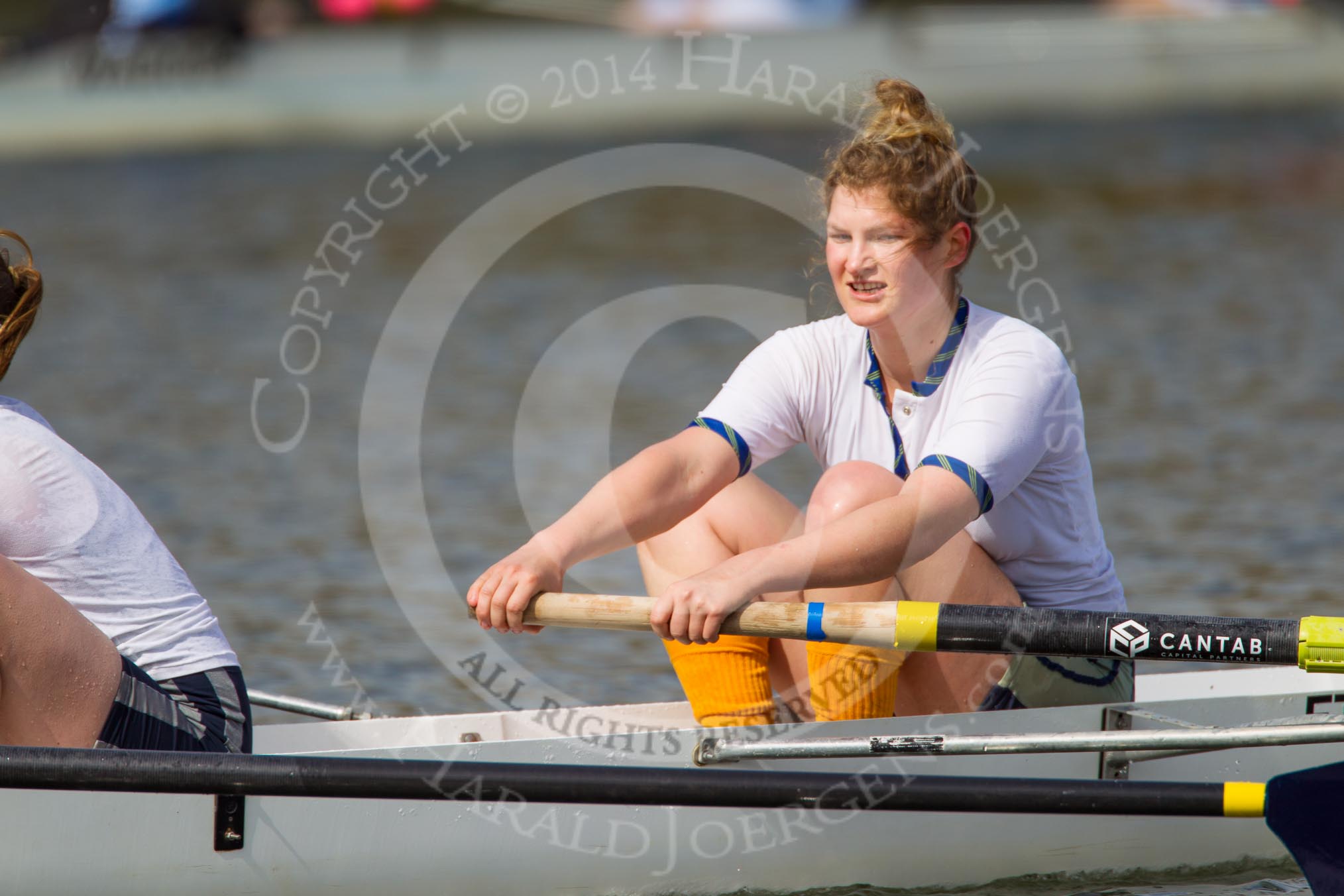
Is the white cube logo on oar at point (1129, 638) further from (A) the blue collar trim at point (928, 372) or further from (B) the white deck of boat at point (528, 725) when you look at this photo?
(A) the blue collar trim at point (928, 372)

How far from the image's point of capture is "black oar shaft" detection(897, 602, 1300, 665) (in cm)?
266

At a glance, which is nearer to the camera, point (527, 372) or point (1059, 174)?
point (527, 372)

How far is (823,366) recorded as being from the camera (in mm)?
3027

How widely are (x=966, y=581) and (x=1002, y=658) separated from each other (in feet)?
0.93

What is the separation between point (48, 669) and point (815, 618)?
1236 mm

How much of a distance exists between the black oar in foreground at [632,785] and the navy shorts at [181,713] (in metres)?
0.16

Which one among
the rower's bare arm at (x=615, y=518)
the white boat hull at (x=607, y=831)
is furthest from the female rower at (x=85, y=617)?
the rower's bare arm at (x=615, y=518)

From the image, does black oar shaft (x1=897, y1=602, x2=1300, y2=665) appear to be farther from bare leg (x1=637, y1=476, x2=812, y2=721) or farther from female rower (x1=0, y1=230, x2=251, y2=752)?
female rower (x1=0, y1=230, x2=251, y2=752)

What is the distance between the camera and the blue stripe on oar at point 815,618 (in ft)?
8.73

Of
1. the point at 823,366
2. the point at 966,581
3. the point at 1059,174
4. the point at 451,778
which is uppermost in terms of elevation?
the point at 1059,174

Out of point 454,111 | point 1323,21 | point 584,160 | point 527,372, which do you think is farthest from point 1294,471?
point 1323,21

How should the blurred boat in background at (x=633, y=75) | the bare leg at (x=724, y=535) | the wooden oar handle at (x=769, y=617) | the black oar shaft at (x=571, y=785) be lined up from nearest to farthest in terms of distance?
the black oar shaft at (x=571, y=785), the wooden oar handle at (x=769, y=617), the bare leg at (x=724, y=535), the blurred boat in background at (x=633, y=75)

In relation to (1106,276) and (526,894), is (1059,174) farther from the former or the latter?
(526,894)

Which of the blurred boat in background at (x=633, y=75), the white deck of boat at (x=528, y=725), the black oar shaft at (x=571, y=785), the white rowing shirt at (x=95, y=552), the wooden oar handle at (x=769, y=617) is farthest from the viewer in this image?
the blurred boat in background at (x=633, y=75)
